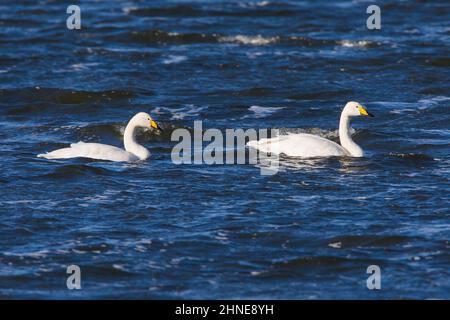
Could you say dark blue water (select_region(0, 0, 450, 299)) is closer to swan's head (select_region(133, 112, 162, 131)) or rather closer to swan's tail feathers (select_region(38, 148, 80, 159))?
swan's tail feathers (select_region(38, 148, 80, 159))

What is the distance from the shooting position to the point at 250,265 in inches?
496

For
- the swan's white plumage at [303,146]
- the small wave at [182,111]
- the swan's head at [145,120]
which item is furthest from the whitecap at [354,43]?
the swan's head at [145,120]

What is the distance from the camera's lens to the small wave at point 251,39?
86.3ft

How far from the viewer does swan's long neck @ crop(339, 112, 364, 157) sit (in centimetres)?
Result: 1739

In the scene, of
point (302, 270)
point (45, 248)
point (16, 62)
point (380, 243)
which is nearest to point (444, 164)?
point (380, 243)

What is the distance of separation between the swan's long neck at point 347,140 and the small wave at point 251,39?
8628mm

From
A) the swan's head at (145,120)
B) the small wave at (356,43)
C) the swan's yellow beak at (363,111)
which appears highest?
the small wave at (356,43)

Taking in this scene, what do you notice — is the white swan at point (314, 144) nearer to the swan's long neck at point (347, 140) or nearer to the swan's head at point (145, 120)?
the swan's long neck at point (347, 140)

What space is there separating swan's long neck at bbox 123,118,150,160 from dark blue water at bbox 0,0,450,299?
0.79ft

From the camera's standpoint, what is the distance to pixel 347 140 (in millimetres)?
17609

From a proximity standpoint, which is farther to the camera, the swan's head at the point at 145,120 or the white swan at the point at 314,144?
the swan's head at the point at 145,120

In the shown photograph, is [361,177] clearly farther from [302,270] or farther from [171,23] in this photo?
[171,23]

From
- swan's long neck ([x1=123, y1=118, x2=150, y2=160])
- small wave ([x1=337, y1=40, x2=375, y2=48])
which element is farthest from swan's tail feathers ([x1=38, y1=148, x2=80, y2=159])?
small wave ([x1=337, y1=40, x2=375, y2=48])

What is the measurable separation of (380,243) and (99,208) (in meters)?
3.72
